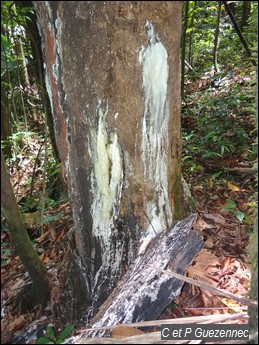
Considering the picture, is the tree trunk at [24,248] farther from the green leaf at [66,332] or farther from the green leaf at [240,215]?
the green leaf at [240,215]

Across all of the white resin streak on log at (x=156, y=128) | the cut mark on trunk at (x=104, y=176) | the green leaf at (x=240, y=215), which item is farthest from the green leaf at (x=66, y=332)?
the green leaf at (x=240, y=215)

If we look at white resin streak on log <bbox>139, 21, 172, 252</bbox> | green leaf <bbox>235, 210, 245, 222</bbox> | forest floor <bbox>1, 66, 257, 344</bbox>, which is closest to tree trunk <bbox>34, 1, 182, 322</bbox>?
white resin streak on log <bbox>139, 21, 172, 252</bbox>

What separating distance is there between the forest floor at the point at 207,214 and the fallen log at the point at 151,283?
186 mm

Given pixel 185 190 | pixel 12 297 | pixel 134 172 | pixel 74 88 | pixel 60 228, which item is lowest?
pixel 12 297

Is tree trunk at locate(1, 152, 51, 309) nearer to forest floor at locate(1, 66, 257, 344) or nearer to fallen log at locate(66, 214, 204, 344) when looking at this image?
forest floor at locate(1, 66, 257, 344)

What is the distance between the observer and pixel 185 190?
2221 mm

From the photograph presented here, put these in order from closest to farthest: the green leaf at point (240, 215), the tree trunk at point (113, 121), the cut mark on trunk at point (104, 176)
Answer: the tree trunk at point (113, 121) < the cut mark on trunk at point (104, 176) < the green leaf at point (240, 215)

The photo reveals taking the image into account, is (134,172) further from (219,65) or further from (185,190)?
(219,65)

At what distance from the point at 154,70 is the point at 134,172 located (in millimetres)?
528

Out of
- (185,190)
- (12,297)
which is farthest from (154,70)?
(12,297)

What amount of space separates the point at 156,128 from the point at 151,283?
82cm

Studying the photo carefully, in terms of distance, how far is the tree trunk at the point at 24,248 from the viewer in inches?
68.9

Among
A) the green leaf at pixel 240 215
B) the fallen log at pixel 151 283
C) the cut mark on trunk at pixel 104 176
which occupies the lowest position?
the fallen log at pixel 151 283

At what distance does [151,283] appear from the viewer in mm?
1784
